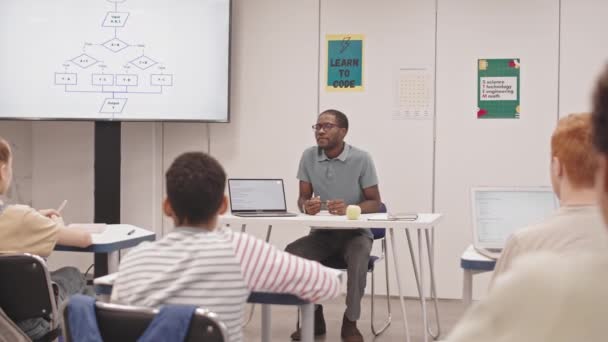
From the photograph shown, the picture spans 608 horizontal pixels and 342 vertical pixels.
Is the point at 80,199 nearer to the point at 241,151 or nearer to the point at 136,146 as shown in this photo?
the point at 136,146

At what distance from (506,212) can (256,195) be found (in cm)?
162

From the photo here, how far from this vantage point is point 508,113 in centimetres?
507

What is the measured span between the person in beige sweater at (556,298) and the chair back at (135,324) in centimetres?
103

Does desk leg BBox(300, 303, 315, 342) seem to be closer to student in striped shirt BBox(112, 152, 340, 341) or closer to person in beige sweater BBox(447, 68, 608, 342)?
student in striped shirt BBox(112, 152, 340, 341)

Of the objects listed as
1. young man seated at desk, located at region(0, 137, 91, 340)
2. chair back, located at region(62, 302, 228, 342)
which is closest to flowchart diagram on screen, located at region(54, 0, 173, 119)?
young man seated at desk, located at region(0, 137, 91, 340)

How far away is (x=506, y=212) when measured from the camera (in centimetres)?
270

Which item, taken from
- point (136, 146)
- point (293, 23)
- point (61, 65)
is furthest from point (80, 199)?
point (293, 23)

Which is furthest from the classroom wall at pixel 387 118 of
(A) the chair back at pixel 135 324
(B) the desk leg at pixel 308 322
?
(A) the chair back at pixel 135 324

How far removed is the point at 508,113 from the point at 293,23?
168 centimetres

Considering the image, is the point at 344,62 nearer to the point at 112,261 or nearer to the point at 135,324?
the point at 112,261

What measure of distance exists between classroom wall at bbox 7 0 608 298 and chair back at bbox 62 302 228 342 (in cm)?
374

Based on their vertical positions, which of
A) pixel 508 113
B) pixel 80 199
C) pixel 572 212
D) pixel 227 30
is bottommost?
pixel 80 199

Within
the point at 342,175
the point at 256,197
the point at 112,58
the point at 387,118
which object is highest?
the point at 112,58

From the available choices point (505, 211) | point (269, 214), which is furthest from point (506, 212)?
point (269, 214)
